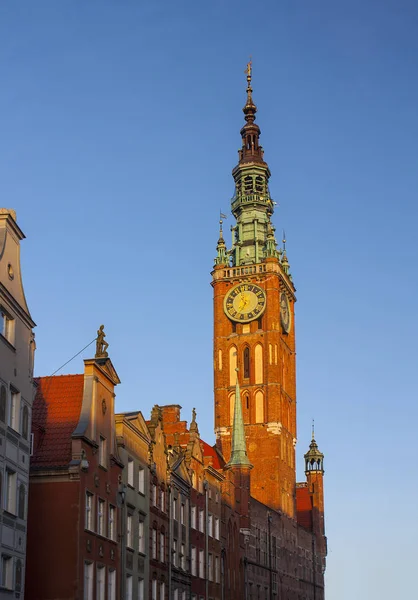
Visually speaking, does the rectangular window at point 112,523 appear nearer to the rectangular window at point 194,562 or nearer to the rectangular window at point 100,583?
the rectangular window at point 100,583

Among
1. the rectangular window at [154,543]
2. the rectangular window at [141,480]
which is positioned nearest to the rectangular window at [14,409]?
the rectangular window at [141,480]

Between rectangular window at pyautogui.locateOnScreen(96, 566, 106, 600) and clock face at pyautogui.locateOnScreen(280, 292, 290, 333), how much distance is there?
237ft

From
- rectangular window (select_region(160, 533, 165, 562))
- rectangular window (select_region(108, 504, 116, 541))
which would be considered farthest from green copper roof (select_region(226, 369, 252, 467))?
rectangular window (select_region(108, 504, 116, 541))

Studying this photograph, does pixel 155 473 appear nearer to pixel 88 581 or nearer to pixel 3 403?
pixel 88 581

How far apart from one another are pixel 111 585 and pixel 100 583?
180 cm

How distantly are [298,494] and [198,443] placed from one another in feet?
232

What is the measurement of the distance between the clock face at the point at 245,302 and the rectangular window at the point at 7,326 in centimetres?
7714

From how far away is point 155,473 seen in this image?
56219mm

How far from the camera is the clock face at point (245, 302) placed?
116 m

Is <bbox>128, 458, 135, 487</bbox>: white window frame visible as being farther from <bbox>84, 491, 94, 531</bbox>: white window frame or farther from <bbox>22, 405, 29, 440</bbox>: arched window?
<bbox>22, 405, 29, 440</bbox>: arched window

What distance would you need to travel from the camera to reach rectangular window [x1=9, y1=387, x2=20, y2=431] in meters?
38.8

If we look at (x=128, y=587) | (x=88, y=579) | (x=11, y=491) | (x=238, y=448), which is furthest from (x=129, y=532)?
(x=238, y=448)

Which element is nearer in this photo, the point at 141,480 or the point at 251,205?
the point at 141,480

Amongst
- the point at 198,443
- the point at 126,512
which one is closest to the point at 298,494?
the point at 198,443
